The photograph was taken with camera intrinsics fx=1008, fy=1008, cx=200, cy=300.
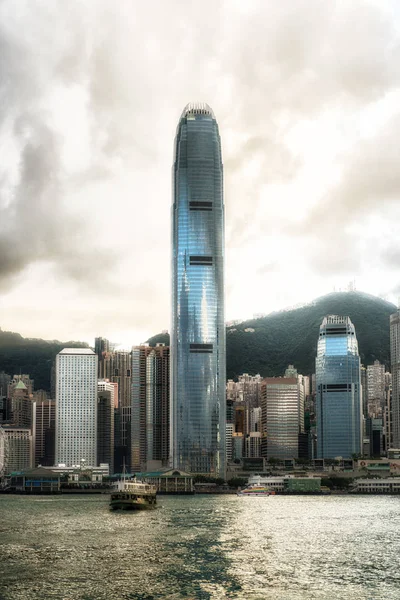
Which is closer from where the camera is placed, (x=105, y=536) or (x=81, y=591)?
(x=81, y=591)

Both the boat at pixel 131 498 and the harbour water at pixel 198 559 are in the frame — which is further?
the boat at pixel 131 498

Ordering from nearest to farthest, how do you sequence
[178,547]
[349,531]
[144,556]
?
[144,556], [178,547], [349,531]

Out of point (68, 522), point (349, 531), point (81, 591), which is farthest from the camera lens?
point (68, 522)

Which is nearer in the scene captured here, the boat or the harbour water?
the harbour water

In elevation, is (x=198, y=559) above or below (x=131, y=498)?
below

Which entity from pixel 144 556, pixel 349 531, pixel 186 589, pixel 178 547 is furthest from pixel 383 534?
pixel 186 589

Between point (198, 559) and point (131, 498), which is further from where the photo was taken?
point (131, 498)

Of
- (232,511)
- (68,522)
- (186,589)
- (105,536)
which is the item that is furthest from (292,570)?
(232,511)

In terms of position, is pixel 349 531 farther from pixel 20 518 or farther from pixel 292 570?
pixel 20 518
